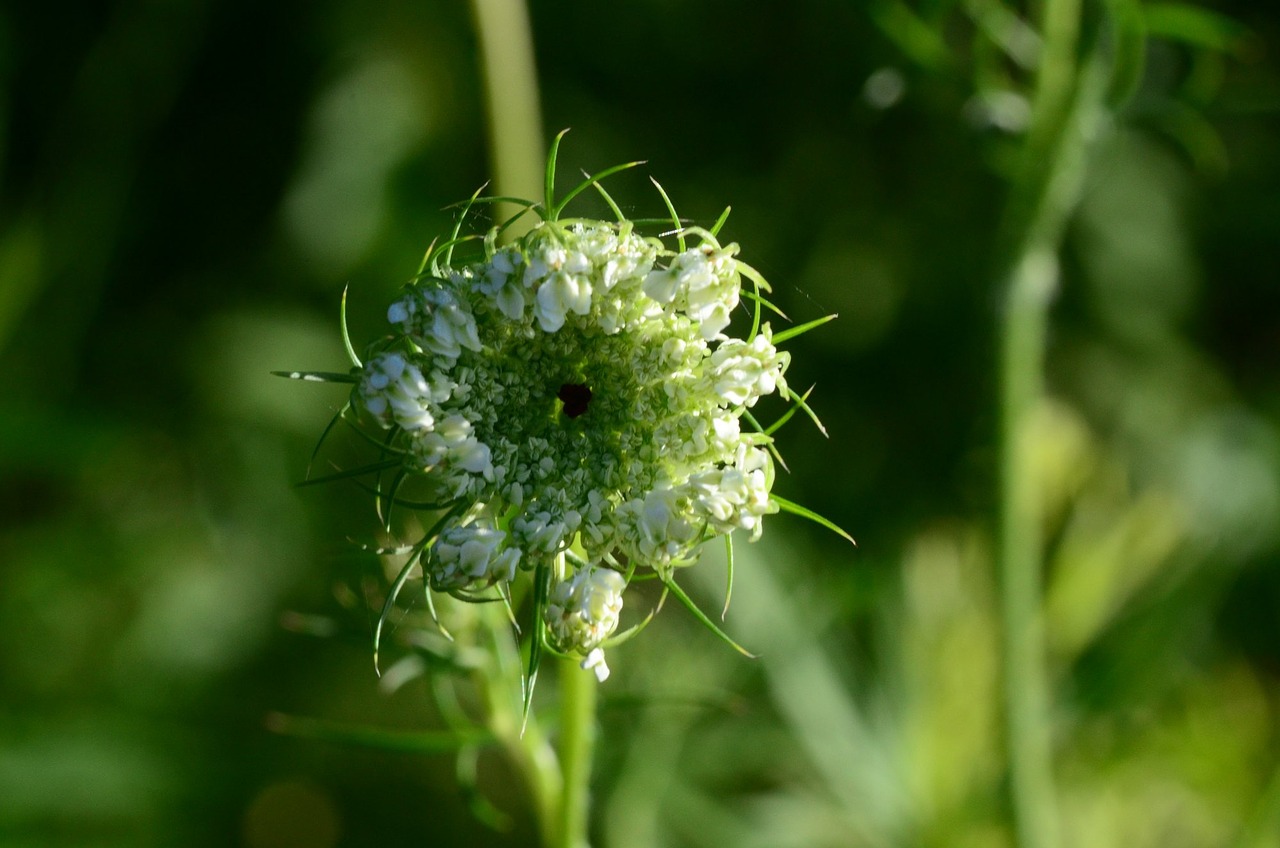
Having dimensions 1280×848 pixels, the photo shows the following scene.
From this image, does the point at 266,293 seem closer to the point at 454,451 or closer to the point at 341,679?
the point at 341,679

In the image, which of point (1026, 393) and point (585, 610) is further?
point (1026, 393)

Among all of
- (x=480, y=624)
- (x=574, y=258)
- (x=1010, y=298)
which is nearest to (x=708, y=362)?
(x=574, y=258)

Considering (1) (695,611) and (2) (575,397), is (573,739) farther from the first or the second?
(2) (575,397)

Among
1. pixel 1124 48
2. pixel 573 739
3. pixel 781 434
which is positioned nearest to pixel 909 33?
pixel 1124 48

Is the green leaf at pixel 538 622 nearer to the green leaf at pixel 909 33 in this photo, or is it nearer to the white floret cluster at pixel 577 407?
the white floret cluster at pixel 577 407

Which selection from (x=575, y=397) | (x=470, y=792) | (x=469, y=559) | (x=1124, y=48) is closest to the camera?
(x=469, y=559)

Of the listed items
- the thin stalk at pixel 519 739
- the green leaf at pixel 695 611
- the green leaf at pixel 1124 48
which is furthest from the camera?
the green leaf at pixel 1124 48

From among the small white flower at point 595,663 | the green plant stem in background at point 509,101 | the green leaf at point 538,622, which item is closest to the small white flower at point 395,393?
the green leaf at point 538,622

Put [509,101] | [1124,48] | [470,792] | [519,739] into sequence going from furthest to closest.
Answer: [509,101], [1124,48], [470,792], [519,739]
